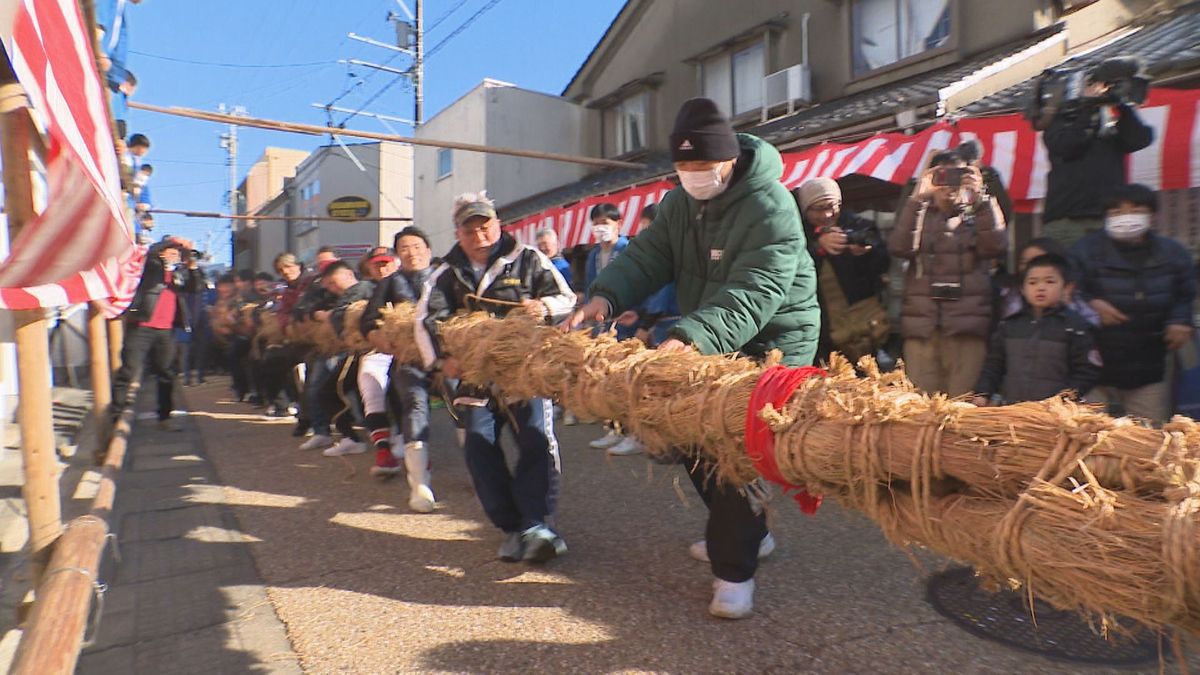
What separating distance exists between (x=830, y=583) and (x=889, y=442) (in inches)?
74.2

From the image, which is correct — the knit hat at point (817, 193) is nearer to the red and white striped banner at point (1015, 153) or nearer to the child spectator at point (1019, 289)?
the child spectator at point (1019, 289)

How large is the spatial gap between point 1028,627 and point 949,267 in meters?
1.99

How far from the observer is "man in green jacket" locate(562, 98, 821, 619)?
260 centimetres

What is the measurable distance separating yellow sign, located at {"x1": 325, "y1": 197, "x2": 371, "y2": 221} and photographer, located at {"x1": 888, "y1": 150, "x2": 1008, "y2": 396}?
31.7m

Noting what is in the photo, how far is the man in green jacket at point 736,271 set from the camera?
2604 mm

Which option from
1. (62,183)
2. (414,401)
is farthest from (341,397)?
(62,183)

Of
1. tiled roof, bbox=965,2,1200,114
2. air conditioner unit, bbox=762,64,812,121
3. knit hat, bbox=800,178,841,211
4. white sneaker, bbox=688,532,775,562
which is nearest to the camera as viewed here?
white sneaker, bbox=688,532,775,562

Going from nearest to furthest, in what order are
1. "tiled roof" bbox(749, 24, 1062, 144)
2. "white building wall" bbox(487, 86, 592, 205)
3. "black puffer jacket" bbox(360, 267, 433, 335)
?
1. "black puffer jacket" bbox(360, 267, 433, 335)
2. "tiled roof" bbox(749, 24, 1062, 144)
3. "white building wall" bbox(487, 86, 592, 205)

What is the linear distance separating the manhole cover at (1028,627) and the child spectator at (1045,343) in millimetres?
916

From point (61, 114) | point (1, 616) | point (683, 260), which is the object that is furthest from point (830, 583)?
point (1, 616)

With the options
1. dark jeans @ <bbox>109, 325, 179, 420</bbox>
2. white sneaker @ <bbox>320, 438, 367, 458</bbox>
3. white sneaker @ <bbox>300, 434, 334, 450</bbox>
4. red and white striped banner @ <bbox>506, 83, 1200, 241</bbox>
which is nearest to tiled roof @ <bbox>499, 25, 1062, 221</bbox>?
red and white striped banner @ <bbox>506, 83, 1200, 241</bbox>

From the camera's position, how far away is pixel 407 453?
15.1 ft

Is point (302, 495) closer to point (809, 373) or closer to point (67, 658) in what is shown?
point (67, 658)

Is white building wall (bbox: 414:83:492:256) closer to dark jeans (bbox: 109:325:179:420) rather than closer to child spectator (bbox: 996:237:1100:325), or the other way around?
dark jeans (bbox: 109:325:179:420)
